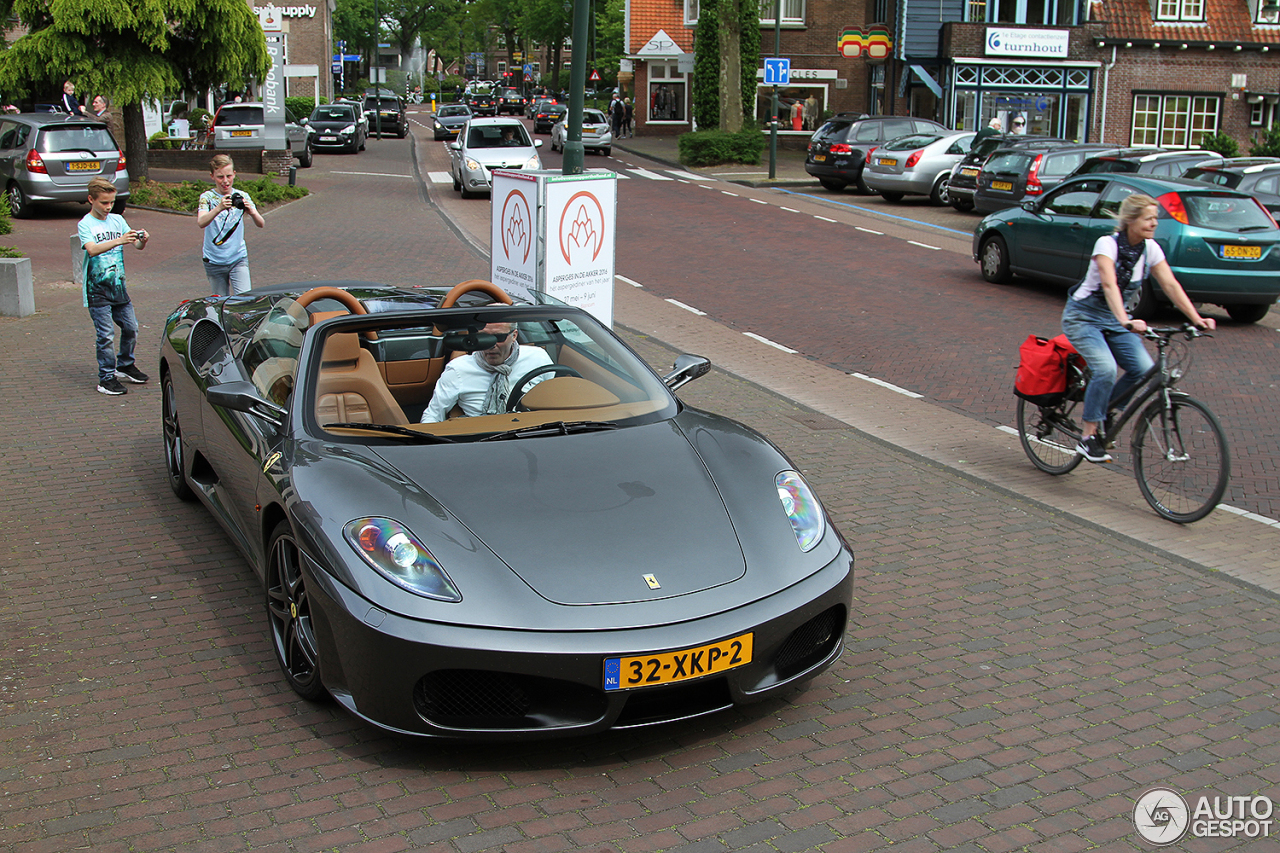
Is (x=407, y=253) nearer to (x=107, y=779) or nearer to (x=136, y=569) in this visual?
(x=136, y=569)

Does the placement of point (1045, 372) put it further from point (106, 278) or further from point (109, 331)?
point (109, 331)

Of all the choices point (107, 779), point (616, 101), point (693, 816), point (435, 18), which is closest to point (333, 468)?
point (107, 779)

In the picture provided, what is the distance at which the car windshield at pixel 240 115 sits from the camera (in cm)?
3128

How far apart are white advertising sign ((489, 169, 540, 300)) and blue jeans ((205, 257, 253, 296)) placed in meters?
2.07

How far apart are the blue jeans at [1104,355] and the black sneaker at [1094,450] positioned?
122 mm

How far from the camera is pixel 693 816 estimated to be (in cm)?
362

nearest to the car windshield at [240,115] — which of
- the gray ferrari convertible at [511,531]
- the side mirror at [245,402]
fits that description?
the gray ferrari convertible at [511,531]

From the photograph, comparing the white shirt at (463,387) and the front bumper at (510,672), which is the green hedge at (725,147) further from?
the front bumper at (510,672)

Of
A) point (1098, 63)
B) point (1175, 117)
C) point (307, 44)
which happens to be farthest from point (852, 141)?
point (307, 44)

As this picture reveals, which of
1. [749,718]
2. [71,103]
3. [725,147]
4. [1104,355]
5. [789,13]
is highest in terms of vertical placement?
[789,13]

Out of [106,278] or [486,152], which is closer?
[106,278]

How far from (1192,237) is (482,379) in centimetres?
1044

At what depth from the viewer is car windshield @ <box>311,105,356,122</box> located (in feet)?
132

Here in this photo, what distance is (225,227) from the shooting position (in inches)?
371
